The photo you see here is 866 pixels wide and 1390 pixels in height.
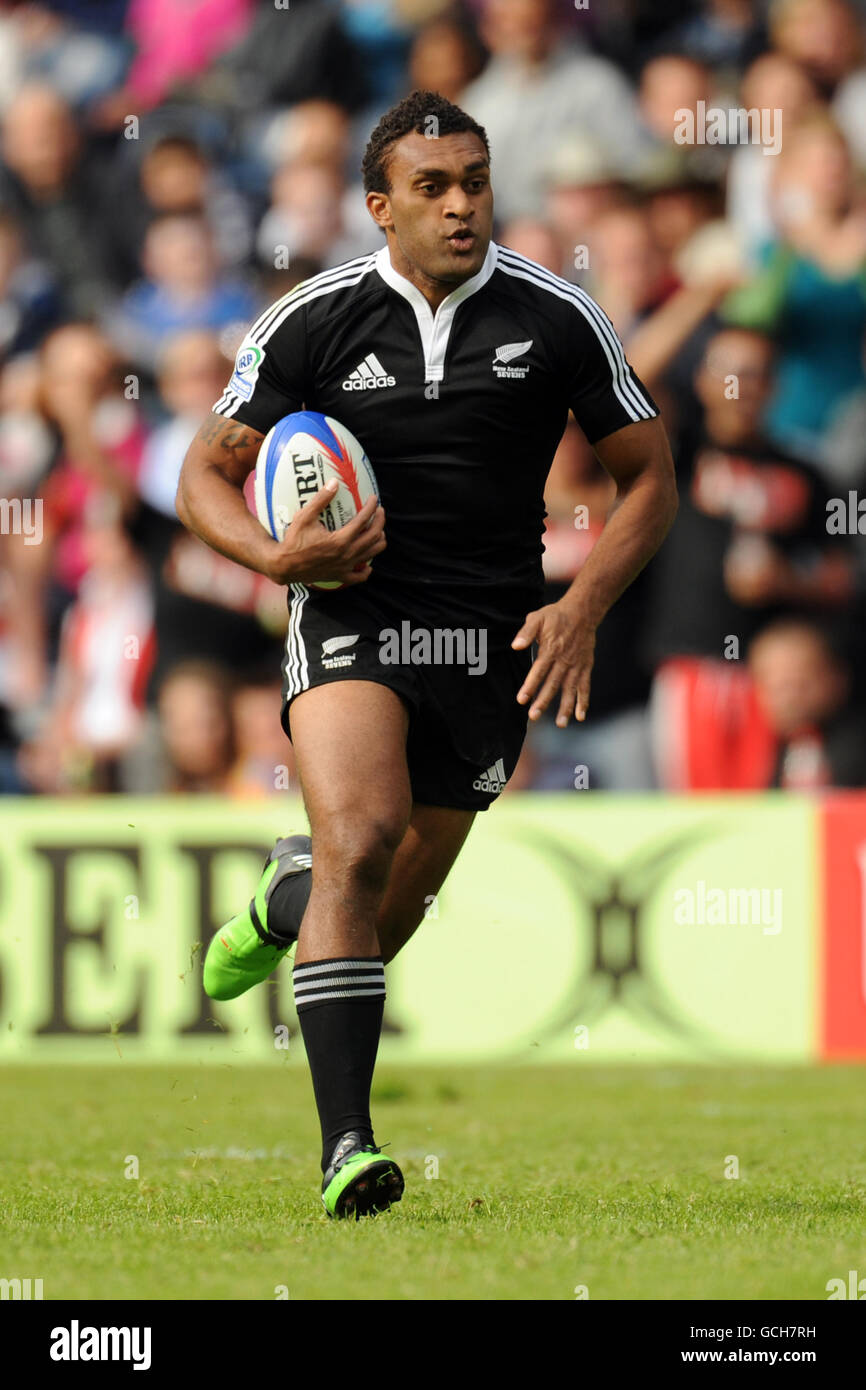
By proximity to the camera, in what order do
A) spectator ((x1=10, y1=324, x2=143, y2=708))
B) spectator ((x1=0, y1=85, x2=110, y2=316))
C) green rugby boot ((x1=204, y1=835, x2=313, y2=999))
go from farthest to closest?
spectator ((x1=0, y1=85, x2=110, y2=316)), spectator ((x1=10, y1=324, x2=143, y2=708)), green rugby boot ((x1=204, y1=835, x2=313, y2=999))

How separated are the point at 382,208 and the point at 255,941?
6.98ft

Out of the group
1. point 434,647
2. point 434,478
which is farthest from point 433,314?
Answer: point 434,647

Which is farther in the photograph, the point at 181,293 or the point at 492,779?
the point at 181,293

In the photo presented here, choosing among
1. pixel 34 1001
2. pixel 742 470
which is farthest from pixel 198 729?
pixel 742 470

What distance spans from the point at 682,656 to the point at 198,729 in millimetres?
2875

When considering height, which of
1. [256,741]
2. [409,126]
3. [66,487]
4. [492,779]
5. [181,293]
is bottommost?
[492,779]

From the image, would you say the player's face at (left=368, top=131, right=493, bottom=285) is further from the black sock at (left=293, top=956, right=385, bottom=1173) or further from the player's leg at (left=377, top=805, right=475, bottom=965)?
the black sock at (left=293, top=956, right=385, bottom=1173)

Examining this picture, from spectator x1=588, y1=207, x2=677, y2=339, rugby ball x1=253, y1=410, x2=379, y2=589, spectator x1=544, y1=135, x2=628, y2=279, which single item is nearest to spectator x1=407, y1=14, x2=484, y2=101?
spectator x1=544, y1=135, x2=628, y2=279

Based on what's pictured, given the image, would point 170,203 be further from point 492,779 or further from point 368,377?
point 492,779

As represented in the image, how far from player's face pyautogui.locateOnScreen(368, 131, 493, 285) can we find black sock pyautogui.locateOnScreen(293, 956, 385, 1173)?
188cm

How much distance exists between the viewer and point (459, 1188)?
18.8 feet

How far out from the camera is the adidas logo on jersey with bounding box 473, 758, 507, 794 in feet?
18.6

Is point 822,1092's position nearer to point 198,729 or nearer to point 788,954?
point 788,954
